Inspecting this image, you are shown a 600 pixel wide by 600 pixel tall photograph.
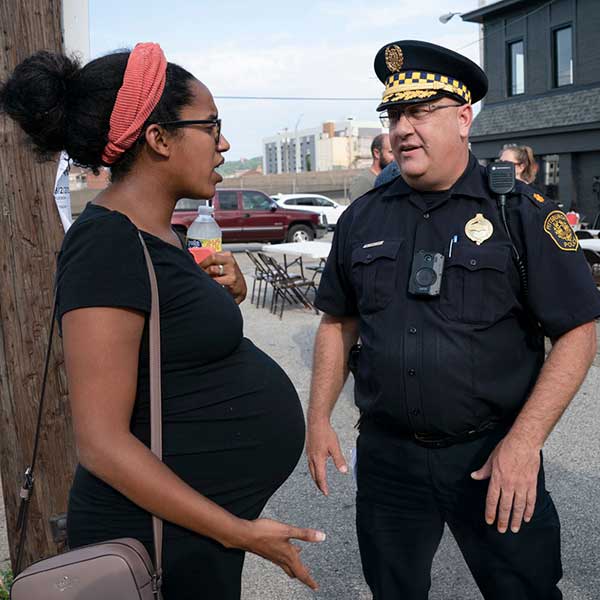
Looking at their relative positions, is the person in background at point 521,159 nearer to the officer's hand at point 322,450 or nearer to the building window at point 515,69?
the officer's hand at point 322,450

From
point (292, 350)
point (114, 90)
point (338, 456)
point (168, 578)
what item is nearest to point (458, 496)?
point (338, 456)

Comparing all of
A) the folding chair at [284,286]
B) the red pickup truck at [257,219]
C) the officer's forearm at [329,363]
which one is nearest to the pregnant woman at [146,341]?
the officer's forearm at [329,363]

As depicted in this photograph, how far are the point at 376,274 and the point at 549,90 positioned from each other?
21648 millimetres

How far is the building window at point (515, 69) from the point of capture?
2319cm

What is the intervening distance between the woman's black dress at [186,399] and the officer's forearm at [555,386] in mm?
710

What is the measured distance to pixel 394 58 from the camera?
2443mm

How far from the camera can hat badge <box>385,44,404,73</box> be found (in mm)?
2414

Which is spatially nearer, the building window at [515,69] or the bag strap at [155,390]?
the bag strap at [155,390]

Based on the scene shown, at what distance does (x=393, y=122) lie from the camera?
2406mm

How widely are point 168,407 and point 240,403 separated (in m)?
0.19

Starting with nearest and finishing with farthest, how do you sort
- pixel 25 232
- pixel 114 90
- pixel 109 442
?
pixel 109 442, pixel 114 90, pixel 25 232

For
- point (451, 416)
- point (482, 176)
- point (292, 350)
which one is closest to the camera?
point (451, 416)

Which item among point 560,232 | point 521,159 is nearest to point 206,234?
point 560,232

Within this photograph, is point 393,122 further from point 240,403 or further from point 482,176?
point 240,403
